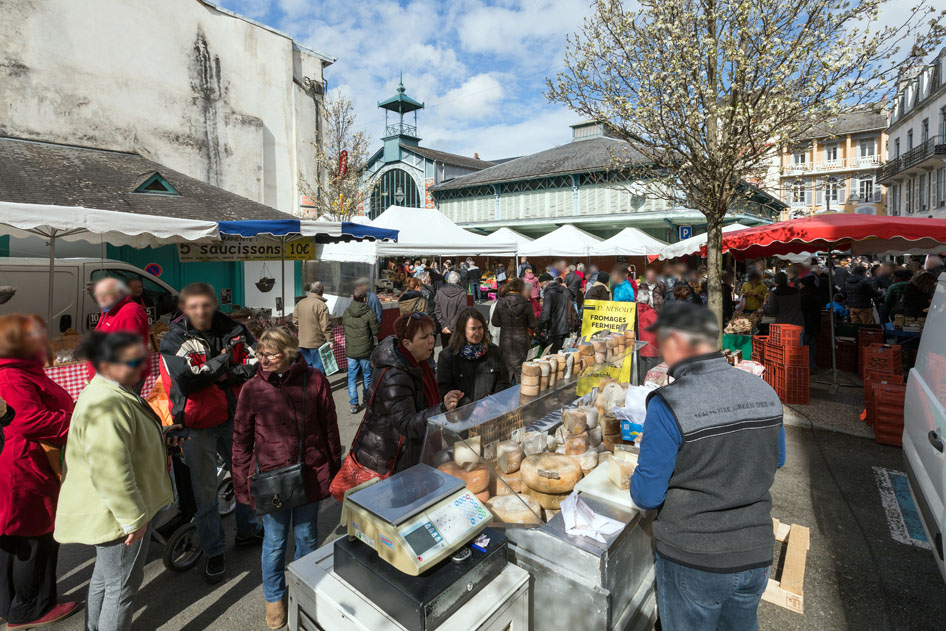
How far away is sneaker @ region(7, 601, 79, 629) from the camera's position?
2871 millimetres

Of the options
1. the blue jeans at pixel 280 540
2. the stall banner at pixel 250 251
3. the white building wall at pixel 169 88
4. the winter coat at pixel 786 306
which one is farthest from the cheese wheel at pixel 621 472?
the white building wall at pixel 169 88

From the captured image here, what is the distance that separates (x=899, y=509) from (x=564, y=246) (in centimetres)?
1378

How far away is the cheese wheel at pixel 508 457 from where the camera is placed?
2840 millimetres

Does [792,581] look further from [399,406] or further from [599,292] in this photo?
[599,292]

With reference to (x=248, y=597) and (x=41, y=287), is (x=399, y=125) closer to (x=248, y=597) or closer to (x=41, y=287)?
(x=41, y=287)

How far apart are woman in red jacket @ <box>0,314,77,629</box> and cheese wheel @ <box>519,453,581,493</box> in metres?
2.63

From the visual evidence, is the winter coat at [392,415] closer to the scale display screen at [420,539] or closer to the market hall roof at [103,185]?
the scale display screen at [420,539]

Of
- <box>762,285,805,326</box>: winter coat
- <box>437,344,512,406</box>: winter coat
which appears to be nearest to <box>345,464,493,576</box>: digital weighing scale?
<box>437,344,512,406</box>: winter coat

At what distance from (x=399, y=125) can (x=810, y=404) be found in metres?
39.2

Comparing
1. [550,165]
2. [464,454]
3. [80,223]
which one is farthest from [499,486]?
[550,165]

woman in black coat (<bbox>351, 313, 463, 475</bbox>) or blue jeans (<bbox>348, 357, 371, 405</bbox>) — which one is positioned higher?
woman in black coat (<bbox>351, 313, 463, 475</bbox>)

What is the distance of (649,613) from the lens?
2.67 meters

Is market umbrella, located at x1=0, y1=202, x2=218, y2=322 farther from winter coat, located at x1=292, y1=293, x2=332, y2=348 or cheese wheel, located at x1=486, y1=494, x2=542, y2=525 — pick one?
cheese wheel, located at x1=486, y1=494, x2=542, y2=525

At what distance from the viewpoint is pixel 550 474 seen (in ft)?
8.93
